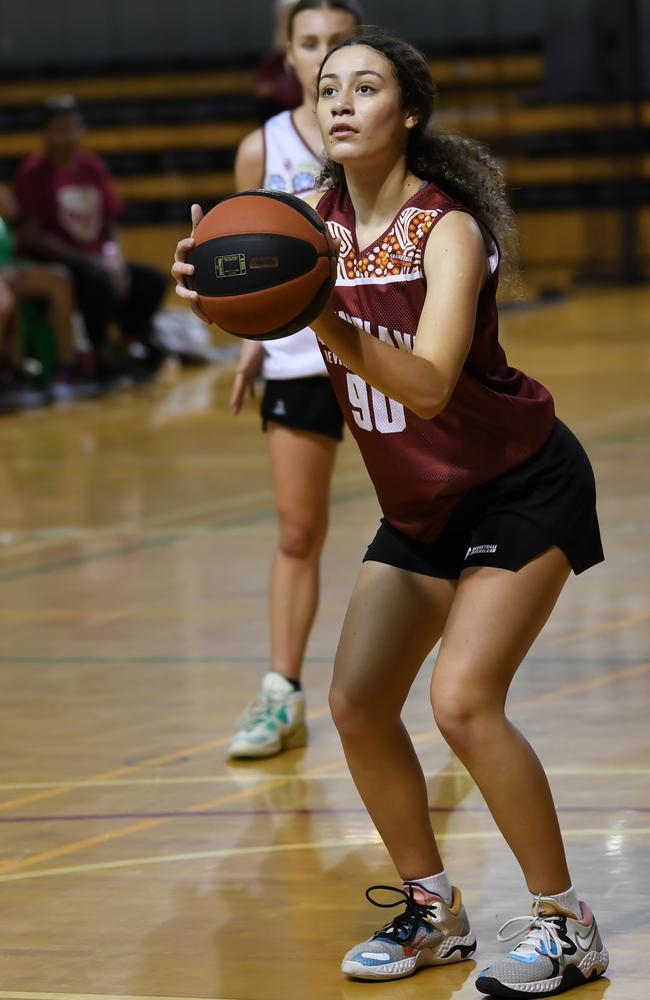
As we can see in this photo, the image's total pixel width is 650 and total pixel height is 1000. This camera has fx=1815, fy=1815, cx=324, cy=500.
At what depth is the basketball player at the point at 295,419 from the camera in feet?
13.5

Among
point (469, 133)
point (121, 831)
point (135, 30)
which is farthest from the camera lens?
point (135, 30)

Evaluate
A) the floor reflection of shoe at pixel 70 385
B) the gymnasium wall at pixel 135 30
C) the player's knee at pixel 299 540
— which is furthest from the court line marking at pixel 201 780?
the gymnasium wall at pixel 135 30

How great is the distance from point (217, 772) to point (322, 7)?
175 cm

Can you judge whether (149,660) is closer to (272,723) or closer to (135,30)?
(272,723)

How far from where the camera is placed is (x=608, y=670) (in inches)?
179

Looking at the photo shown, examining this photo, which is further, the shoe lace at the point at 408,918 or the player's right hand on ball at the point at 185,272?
the shoe lace at the point at 408,918

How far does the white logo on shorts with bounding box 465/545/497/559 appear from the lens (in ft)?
9.12

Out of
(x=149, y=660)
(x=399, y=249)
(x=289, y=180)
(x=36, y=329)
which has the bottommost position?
(x=36, y=329)

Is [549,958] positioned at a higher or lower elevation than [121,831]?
higher

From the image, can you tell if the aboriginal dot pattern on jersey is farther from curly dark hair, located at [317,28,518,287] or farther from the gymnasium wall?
the gymnasium wall

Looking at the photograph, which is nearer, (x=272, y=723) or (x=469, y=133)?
(x=272, y=723)

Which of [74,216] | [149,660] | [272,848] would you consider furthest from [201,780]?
[74,216]

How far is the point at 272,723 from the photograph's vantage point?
4070 mm

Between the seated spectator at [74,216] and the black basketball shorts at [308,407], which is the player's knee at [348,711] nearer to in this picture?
the black basketball shorts at [308,407]
